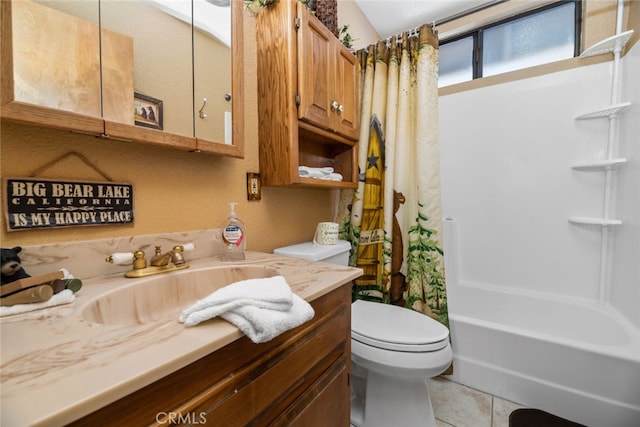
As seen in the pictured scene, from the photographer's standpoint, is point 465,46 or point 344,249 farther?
point 465,46

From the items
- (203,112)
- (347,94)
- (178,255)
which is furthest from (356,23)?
(178,255)

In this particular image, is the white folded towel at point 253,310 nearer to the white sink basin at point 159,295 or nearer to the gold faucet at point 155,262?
the white sink basin at point 159,295

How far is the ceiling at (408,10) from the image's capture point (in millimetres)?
1826

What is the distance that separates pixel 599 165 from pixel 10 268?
2.62 m

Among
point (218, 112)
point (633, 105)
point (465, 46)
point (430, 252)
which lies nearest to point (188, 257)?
point (218, 112)

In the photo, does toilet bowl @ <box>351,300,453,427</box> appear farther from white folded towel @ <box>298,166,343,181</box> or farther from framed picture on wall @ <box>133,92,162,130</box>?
framed picture on wall @ <box>133,92,162,130</box>

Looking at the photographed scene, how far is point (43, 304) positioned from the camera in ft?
1.66

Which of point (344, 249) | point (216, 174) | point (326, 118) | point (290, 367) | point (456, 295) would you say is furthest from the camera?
point (456, 295)

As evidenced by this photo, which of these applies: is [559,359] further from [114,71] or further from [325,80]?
[114,71]

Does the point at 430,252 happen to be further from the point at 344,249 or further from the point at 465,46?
the point at 465,46

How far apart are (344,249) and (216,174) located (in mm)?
735

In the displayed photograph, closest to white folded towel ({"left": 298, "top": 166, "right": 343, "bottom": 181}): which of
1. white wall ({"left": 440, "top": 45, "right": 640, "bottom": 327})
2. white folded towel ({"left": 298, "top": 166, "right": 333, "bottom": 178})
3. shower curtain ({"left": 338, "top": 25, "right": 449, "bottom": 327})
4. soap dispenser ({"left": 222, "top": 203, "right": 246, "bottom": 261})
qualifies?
white folded towel ({"left": 298, "top": 166, "right": 333, "bottom": 178})

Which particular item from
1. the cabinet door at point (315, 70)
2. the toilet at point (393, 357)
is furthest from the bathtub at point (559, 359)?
the cabinet door at point (315, 70)

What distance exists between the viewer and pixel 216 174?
3.37ft
